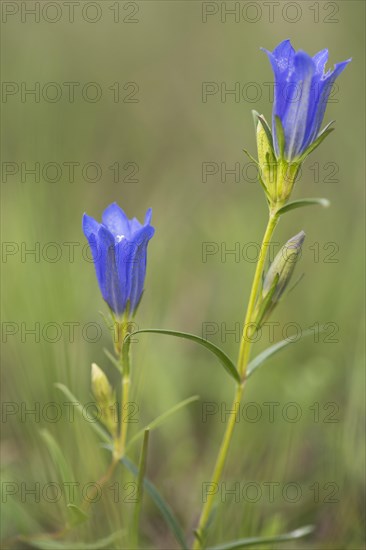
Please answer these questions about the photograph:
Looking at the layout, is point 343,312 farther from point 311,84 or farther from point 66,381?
point 311,84

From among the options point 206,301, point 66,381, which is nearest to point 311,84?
point 66,381

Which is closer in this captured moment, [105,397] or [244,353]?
[244,353]

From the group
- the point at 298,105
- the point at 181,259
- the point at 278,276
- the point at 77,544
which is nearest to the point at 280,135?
the point at 298,105

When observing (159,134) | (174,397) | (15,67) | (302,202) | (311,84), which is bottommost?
Result: (174,397)

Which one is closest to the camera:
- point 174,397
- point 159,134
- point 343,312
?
point 174,397

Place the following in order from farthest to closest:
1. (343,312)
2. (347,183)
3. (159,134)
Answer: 1. (159,134)
2. (347,183)
3. (343,312)

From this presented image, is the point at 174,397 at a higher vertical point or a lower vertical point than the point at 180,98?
lower

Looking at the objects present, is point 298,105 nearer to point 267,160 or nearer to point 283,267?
point 267,160
